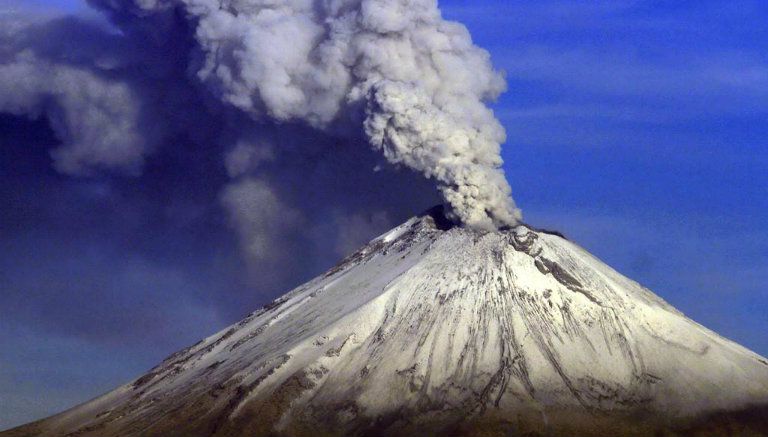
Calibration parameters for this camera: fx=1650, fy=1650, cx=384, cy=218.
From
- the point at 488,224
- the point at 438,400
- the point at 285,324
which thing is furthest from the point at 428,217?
the point at 438,400

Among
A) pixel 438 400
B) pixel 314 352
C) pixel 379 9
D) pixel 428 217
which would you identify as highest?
pixel 379 9

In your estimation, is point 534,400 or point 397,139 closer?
point 534,400

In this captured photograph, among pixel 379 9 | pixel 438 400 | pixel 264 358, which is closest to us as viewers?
pixel 438 400

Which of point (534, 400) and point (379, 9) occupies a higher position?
point (379, 9)

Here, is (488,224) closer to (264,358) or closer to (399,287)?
(399,287)

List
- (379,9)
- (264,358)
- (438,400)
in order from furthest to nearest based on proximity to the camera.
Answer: (379,9) < (264,358) < (438,400)

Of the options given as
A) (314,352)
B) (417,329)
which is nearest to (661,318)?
(417,329)
